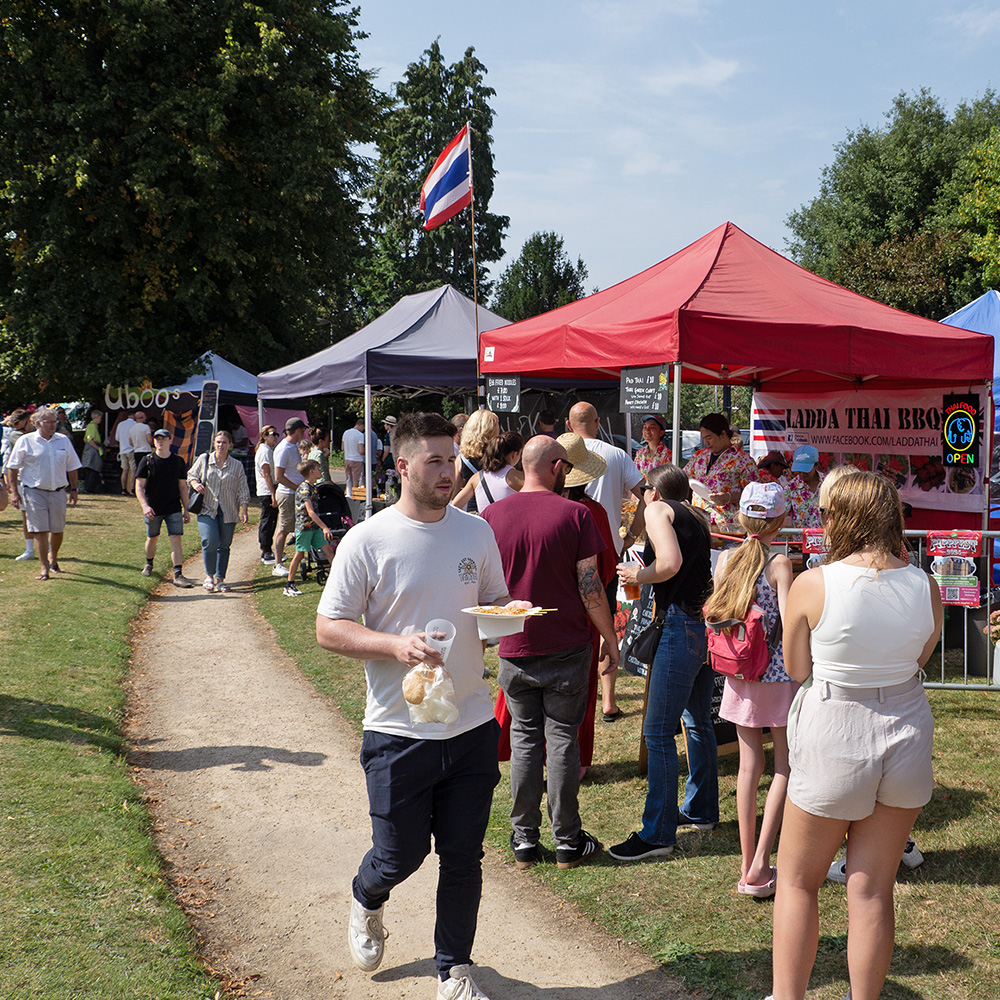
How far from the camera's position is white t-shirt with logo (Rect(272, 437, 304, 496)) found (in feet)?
38.5

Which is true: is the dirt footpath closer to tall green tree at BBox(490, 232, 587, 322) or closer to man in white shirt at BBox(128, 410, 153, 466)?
man in white shirt at BBox(128, 410, 153, 466)

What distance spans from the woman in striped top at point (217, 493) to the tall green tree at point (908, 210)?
94.1 feet

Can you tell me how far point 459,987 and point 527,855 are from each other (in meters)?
1.30

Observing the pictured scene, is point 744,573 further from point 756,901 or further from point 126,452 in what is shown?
point 126,452

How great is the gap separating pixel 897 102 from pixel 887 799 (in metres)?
42.5

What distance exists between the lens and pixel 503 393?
921 cm

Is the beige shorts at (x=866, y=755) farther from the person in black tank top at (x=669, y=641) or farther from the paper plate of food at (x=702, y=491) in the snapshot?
the paper plate of food at (x=702, y=491)

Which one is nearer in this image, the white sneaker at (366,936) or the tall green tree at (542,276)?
the white sneaker at (366,936)

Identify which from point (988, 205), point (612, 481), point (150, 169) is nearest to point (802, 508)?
point (612, 481)

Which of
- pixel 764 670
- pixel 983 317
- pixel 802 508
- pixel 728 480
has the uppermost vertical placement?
pixel 983 317

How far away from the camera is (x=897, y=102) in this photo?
125ft

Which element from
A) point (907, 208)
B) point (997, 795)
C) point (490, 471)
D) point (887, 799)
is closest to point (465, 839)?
point (887, 799)

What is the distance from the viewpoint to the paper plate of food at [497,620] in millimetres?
3004

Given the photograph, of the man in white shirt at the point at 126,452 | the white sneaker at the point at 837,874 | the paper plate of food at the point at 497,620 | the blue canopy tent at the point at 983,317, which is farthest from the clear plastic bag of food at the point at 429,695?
the man in white shirt at the point at 126,452
